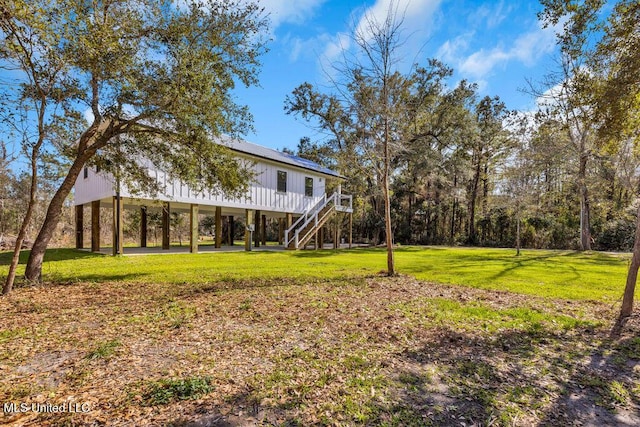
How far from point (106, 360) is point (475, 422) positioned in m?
3.63

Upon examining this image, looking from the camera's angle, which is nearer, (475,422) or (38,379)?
(475,422)

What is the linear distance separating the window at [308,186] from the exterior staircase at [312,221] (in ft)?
2.93

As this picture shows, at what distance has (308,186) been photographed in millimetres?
20531

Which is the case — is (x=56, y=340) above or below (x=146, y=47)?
below

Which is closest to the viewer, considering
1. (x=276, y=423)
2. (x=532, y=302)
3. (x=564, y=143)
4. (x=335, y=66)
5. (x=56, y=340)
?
(x=276, y=423)

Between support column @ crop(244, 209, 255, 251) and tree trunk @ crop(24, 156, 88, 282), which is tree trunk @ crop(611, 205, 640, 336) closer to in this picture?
tree trunk @ crop(24, 156, 88, 282)

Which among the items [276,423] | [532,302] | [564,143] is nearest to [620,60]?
[532,302]

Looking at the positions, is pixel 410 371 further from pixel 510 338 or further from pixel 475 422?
pixel 510 338

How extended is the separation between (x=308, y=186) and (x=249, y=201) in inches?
193

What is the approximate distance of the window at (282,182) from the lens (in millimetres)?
18438

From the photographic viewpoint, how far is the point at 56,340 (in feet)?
13.3

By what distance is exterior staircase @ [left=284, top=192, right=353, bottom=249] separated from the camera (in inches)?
711

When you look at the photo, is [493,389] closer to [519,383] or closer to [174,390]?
[519,383]

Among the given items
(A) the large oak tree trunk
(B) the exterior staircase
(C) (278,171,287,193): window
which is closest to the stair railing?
(B) the exterior staircase
